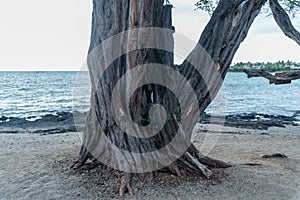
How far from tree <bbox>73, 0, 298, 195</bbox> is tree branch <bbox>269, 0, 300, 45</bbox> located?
151 centimetres

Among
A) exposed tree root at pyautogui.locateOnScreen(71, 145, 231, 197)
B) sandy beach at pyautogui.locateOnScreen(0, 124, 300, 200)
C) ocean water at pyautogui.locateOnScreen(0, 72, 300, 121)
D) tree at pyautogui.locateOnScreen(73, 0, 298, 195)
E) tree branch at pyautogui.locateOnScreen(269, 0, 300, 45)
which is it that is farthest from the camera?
ocean water at pyautogui.locateOnScreen(0, 72, 300, 121)

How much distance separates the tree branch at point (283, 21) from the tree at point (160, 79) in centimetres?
151

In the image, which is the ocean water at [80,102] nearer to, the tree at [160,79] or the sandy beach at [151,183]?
the tree at [160,79]

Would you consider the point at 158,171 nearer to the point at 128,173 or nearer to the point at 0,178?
the point at 128,173

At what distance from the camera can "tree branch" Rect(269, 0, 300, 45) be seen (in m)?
5.98

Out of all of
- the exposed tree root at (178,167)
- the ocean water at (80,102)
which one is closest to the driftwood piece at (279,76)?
the ocean water at (80,102)

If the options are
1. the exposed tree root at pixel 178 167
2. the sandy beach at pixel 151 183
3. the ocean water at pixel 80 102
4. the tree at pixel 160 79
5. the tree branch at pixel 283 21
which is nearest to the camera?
the sandy beach at pixel 151 183

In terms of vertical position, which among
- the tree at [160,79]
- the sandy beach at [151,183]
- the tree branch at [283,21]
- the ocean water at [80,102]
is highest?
the tree branch at [283,21]

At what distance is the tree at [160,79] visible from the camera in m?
4.59

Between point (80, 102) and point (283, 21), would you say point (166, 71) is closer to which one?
point (283, 21)

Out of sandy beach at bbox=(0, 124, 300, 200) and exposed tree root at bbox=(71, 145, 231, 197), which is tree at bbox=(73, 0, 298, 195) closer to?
exposed tree root at bbox=(71, 145, 231, 197)

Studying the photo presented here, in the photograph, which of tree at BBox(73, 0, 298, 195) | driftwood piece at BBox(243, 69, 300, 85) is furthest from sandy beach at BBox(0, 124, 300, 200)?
driftwood piece at BBox(243, 69, 300, 85)

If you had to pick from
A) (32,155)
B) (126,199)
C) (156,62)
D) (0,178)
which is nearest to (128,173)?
(126,199)

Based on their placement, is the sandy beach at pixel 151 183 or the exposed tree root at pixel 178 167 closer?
the sandy beach at pixel 151 183
